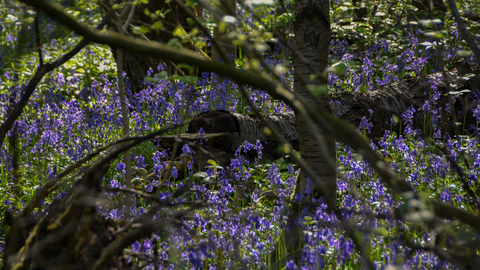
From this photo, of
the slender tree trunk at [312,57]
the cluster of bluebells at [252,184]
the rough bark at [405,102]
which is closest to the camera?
the cluster of bluebells at [252,184]

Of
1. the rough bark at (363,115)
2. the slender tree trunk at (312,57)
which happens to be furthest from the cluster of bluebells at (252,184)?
the slender tree trunk at (312,57)

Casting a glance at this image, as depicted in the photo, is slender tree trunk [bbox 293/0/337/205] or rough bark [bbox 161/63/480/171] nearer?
slender tree trunk [bbox 293/0/337/205]

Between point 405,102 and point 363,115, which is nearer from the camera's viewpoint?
point 363,115

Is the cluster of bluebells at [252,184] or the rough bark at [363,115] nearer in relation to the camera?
the cluster of bluebells at [252,184]

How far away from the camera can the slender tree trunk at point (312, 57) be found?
2.46m

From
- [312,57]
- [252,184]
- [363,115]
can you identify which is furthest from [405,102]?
[312,57]

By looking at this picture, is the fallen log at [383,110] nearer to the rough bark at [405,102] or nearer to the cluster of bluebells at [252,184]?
the rough bark at [405,102]

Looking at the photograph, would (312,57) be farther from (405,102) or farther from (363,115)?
(405,102)

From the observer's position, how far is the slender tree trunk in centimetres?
246

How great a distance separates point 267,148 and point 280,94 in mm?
3411

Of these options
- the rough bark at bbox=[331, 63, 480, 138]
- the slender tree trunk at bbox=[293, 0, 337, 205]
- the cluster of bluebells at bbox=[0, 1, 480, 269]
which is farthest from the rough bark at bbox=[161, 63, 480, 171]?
the slender tree trunk at bbox=[293, 0, 337, 205]

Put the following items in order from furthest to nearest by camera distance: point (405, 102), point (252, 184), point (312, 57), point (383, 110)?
point (405, 102) < point (383, 110) < point (252, 184) < point (312, 57)

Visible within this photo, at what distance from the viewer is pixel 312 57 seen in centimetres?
250

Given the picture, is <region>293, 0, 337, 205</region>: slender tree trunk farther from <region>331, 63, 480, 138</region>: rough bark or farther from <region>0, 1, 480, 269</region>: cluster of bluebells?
<region>331, 63, 480, 138</region>: rough bark
